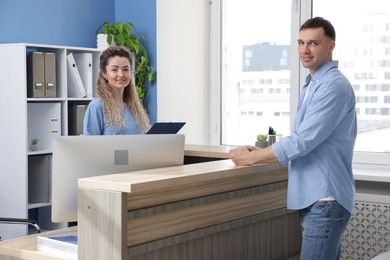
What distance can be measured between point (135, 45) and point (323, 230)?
3.32 metres

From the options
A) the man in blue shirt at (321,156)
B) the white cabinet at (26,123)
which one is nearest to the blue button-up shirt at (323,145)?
the man in blue shirt at (321,156)

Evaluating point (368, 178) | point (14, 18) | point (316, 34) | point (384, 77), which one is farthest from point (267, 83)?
point (316, 34)

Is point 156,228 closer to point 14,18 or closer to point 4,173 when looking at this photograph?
point 4,173

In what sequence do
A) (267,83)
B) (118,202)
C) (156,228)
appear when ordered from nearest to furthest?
(118,202) → (156,228) → (267,83)

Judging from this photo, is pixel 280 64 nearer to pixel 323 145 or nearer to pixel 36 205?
pixel 36 205

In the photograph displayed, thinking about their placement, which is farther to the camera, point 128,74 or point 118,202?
point 128,74

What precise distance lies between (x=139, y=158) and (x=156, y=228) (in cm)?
33

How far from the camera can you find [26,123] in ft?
15.1

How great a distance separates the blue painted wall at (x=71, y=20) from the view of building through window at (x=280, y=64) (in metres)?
0.66

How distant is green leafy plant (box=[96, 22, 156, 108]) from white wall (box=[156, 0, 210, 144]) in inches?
4.5

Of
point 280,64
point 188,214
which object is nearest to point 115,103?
point 188,214

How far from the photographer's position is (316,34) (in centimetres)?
268

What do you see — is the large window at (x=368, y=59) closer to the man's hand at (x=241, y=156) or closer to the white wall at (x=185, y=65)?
the white wall at (x=185, y=65)

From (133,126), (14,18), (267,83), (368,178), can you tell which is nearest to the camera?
(133,126)
